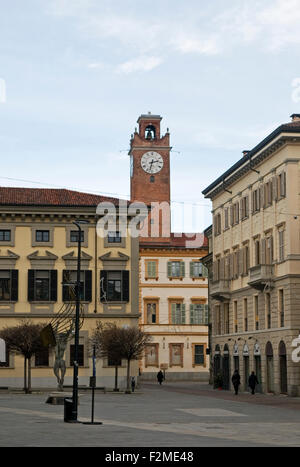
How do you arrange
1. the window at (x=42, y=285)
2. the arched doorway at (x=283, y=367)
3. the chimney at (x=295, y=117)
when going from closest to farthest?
the arched doorway at (x=283, y=367) < the chimney at (x=295, y=117) < the window at (x=42, y=285)

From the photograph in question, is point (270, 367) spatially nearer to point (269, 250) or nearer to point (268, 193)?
point (269, 250)

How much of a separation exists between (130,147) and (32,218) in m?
49.1

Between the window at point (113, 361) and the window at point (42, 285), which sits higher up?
the window at point (42, 285)

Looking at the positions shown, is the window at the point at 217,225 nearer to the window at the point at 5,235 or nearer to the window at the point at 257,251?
the window at the point at 257,251

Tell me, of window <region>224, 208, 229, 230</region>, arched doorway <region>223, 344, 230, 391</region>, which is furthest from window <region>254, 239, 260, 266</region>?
arched doorway <region>223, 344, 230, 391</region>

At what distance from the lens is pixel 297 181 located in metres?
51.6

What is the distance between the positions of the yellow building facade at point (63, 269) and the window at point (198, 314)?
30282 mm

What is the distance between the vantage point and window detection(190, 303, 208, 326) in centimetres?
9225

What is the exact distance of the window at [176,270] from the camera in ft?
305

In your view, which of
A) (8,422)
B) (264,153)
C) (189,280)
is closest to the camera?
(8,422)

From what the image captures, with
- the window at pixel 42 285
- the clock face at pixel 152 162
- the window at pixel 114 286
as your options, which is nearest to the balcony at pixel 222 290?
the window at pixel 114 286

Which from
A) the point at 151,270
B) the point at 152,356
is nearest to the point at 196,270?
the point at 151,270
